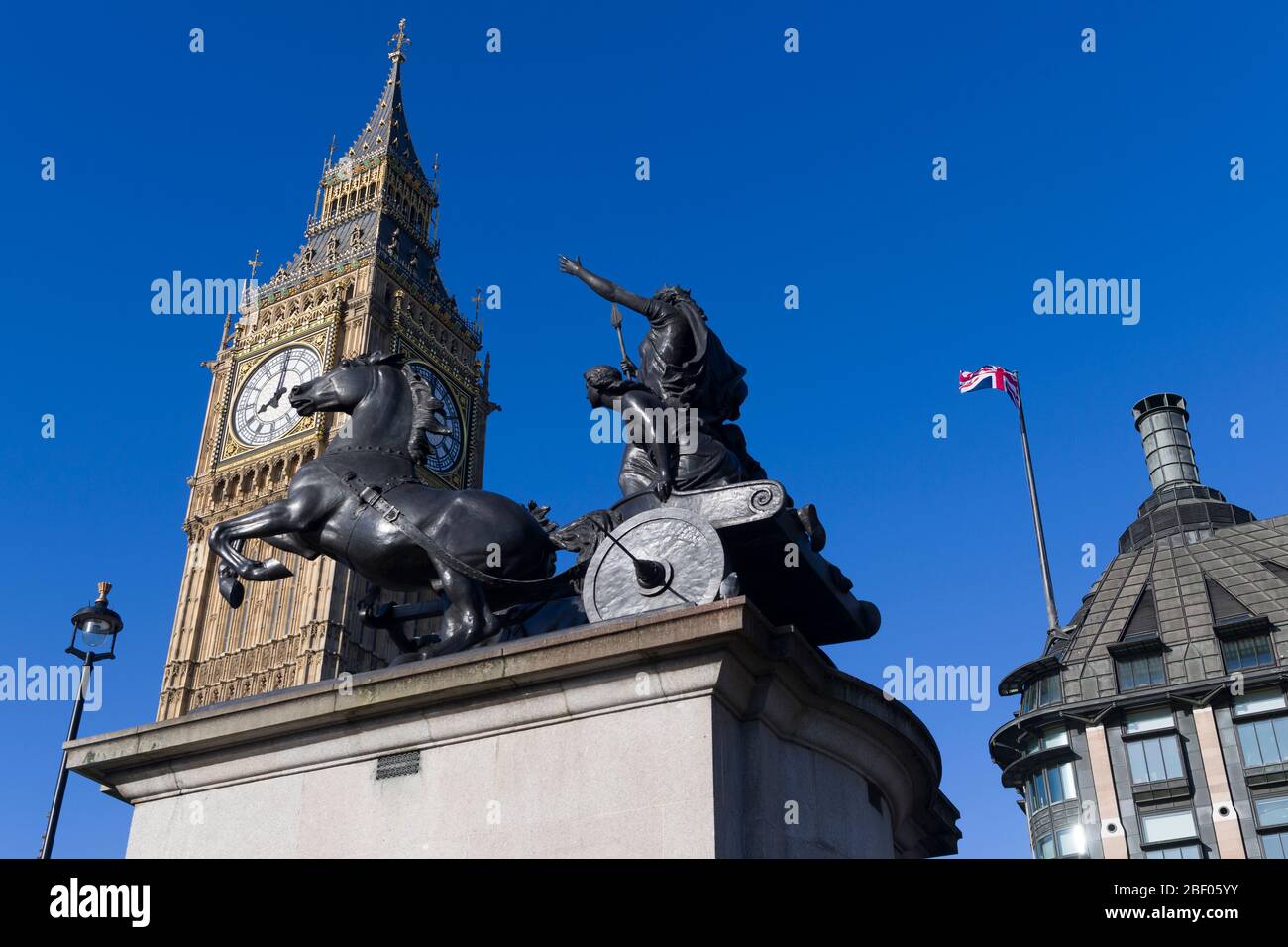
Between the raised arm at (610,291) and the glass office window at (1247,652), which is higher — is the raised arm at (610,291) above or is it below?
below

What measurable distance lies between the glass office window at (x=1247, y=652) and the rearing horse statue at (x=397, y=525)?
48.1m

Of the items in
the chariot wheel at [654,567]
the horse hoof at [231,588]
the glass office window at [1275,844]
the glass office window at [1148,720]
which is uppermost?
the glass office window at [1148,720]

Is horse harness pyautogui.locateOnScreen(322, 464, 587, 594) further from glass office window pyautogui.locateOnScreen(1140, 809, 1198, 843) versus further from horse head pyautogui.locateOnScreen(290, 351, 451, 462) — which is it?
glass office window pyautogui.locateOnScreen(1140, 809, 1198, 843)

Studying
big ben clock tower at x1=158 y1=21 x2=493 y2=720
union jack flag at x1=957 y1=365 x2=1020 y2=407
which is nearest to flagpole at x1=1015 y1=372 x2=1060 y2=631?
union jack flag at x1=957 y1=365 x2=1020 y2=407

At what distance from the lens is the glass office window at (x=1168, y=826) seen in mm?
48219

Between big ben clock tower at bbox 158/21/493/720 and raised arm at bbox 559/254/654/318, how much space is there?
58.9 metres

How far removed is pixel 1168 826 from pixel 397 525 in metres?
46.3

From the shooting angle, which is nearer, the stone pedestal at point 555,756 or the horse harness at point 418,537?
the stone pedestal at point 555,756

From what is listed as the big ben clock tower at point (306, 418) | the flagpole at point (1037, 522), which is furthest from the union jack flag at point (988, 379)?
the big ben clock tower at point (306, 418)

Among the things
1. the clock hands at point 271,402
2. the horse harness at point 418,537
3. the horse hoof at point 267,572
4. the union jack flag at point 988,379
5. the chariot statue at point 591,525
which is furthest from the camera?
the clock hands at point 271,402

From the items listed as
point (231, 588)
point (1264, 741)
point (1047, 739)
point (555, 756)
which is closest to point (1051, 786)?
point (1047, 739)

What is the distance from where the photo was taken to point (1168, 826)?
48.7 meters

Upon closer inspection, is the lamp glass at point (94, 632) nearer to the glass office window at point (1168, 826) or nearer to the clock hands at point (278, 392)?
the glass office window at point (1168, 826)
